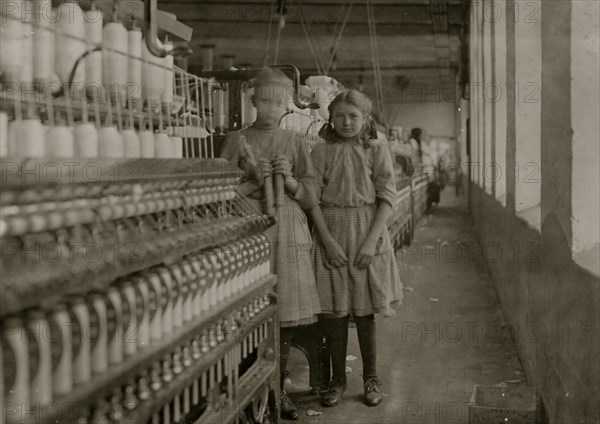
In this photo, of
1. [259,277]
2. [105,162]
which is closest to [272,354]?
[259,277]

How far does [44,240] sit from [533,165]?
12.7 feet

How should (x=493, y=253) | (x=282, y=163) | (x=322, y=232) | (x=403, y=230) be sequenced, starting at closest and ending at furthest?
(x=282, y=163), (x=322, y=232), (x=493, y=253), (x=403, y=230)

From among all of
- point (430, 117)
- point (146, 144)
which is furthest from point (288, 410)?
point (430, 117)

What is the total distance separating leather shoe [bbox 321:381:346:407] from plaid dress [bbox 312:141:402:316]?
39cm

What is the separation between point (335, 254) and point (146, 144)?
1303 millimetres

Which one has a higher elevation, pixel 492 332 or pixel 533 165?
pixel 533 165

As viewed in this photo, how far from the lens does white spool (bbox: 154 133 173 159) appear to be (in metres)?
2.48

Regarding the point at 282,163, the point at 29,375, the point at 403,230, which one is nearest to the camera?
the point at 29,375

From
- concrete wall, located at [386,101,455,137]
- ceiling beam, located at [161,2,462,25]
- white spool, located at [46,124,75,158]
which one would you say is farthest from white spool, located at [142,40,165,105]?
concrete wall, located at [386,101,455,137]

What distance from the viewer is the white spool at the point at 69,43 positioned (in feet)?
7.33

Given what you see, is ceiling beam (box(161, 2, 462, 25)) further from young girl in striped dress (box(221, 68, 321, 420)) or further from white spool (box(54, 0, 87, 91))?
white spool (box(54, 0, 87, 91))

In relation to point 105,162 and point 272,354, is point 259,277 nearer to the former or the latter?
point 272,354

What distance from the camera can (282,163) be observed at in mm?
3090

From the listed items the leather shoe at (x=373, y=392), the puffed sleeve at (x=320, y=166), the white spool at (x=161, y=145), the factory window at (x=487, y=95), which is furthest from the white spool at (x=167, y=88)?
the factory window at (x=487, y=95)
